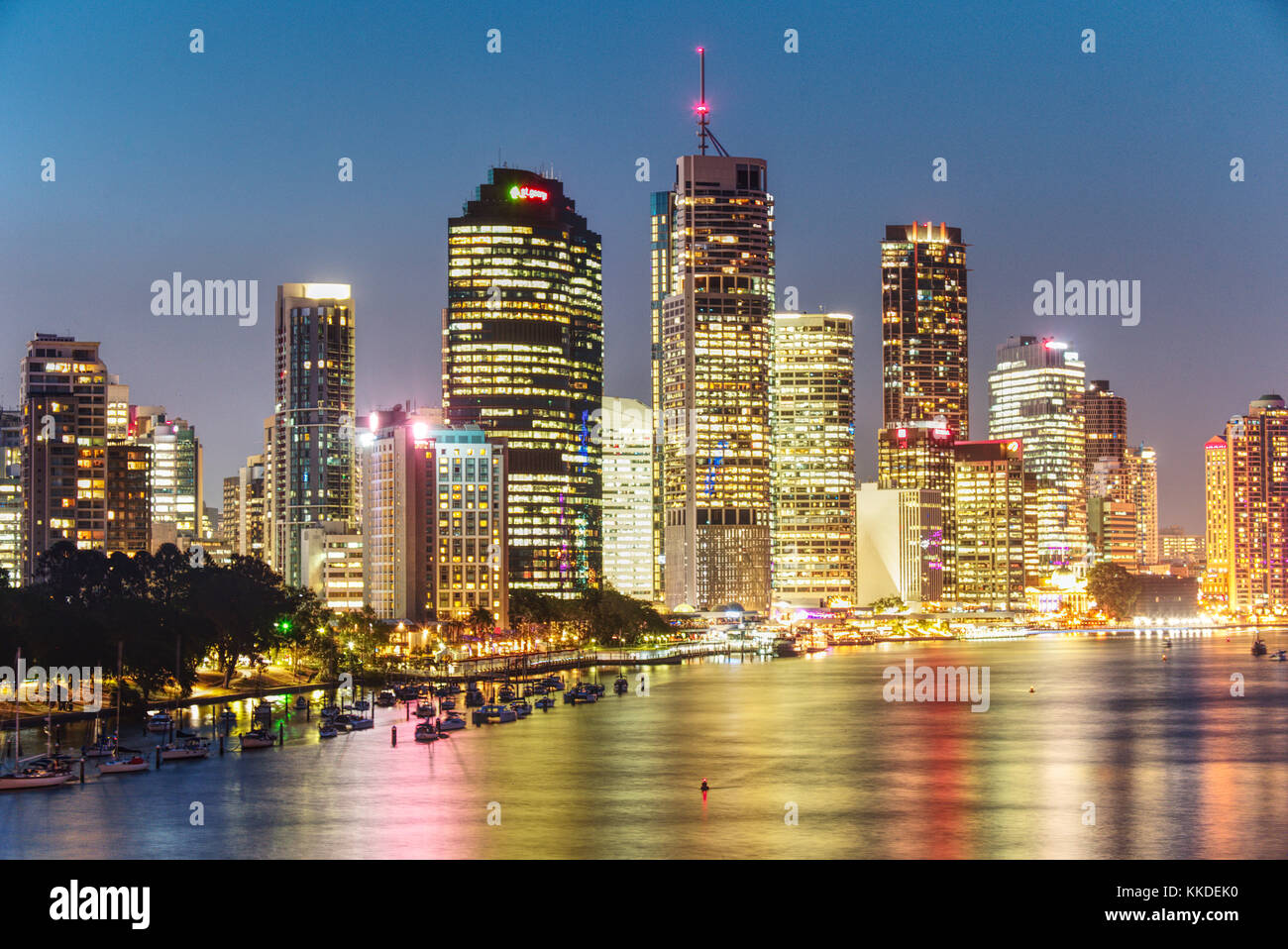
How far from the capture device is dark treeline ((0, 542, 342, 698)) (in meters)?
79.2

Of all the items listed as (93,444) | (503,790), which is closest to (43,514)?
(93,444)

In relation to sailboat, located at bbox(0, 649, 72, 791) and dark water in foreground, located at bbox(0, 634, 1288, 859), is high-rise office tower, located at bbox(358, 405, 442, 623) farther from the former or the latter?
sailboat, located at bbox(0, 649, 72, 791)

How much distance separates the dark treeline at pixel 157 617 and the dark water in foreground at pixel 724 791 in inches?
338

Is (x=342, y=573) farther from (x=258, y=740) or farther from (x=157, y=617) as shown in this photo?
(x=258, y=740)

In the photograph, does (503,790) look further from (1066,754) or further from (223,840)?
(1066,754)

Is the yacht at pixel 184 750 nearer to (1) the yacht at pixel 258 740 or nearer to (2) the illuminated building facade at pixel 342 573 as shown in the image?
(1) the yacht at pixel 258 740

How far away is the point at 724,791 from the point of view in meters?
62.9

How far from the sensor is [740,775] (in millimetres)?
67812

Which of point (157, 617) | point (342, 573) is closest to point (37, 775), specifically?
point (157, 617)

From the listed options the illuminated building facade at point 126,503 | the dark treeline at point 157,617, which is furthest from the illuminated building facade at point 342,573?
the dark treeline at point 157,617

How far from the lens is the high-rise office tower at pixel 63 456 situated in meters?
156

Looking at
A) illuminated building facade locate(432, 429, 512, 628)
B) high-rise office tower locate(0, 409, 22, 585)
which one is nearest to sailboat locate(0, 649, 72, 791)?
illuminated building facade locate(432, 429, 512, 628)

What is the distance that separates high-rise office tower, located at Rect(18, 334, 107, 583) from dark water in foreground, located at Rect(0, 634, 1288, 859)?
75.3 m

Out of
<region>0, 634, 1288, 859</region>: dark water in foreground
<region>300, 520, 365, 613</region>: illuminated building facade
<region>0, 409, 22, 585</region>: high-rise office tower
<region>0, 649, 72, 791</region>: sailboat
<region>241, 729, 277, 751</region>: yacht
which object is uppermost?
<region>0, 409, 22, 585</region>: high-rise office tower
